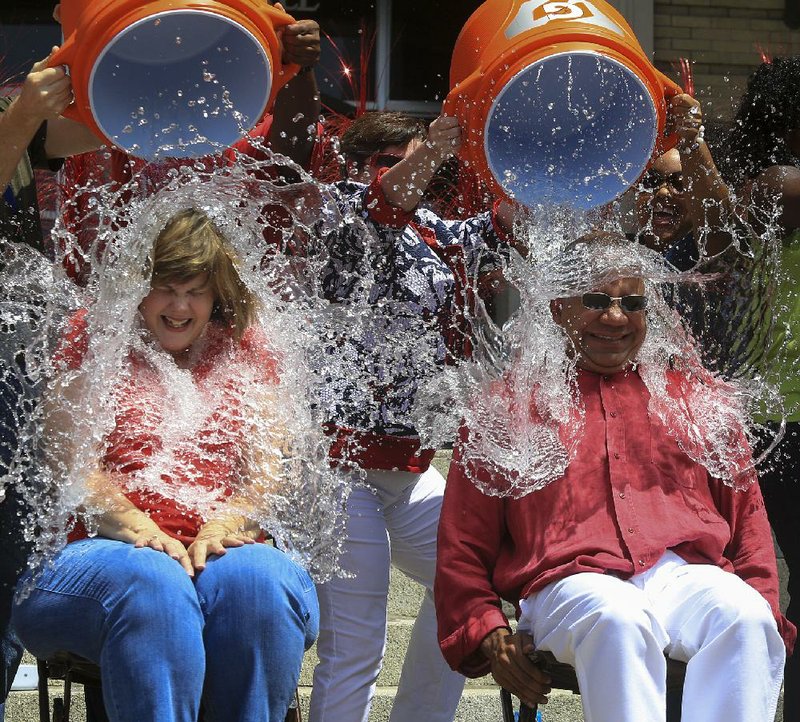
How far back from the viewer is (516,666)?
2561mm

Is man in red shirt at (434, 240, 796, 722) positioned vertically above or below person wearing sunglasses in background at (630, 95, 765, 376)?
below

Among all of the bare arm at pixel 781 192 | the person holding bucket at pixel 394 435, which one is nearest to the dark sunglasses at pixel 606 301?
the person holding bucket at pixel 394 435

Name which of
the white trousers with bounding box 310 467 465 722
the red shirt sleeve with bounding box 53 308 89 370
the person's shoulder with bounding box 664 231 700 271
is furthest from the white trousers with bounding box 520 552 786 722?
the red shirt sleeve with bounding box 53 308 89 370

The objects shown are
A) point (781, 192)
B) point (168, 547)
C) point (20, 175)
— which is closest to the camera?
point (168, 547)

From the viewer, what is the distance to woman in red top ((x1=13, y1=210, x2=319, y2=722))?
229cm

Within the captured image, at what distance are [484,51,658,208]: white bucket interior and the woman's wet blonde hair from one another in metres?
0.63

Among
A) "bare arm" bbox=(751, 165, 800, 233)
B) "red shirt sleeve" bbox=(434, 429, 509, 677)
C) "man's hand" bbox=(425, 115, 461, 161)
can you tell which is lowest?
"red shirt sleeve" bbox=(434, 429, 509, 677)

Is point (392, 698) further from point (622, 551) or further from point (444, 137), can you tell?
point (444, 137)

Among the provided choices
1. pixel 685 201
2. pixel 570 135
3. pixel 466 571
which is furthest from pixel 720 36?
pixel 466 571

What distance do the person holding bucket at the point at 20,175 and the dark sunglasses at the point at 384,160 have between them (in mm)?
713

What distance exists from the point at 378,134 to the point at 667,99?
0.79m

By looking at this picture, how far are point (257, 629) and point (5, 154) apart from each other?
113 centimetres

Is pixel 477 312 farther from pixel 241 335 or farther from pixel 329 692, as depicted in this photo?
pixel 329 692

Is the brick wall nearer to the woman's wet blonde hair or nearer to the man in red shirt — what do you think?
the man in red shirt
